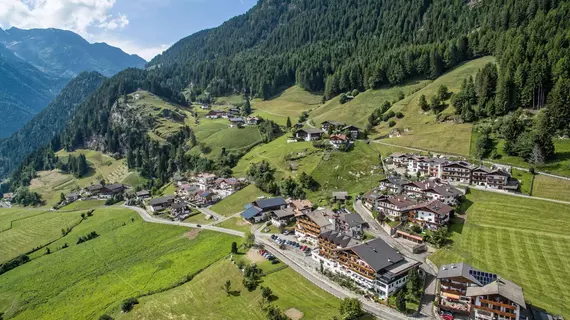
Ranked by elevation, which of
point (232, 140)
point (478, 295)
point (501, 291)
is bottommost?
point (478, 295)

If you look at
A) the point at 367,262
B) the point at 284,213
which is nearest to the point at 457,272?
the point at 367,262

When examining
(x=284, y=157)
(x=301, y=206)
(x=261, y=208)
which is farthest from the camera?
(x=284, y=157)

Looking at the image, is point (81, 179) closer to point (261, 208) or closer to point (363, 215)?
point (261, 208)

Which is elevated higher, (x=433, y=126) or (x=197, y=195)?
(x=433, y=126)

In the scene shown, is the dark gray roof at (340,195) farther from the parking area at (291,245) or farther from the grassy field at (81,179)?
the grassy field at (81,179)

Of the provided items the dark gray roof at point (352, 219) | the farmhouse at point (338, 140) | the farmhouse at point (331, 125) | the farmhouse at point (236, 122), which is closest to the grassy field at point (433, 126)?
the farmhouse at point (338, 140)

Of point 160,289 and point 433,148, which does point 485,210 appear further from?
point 160,289
